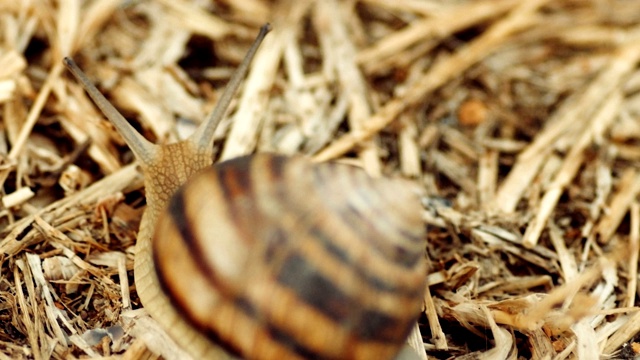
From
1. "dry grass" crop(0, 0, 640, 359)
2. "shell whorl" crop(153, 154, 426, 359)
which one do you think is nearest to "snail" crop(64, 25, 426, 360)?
"shell whorl" crop(153, 154, 426, 359)

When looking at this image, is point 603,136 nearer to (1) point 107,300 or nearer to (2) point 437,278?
(2) point 437,278

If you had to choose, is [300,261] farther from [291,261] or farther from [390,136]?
[390,136]

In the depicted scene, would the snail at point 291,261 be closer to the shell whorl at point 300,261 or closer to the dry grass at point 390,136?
the shell whorl at point 300,261

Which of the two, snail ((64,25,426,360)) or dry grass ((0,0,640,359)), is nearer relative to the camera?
snail ((64,25,426,360))

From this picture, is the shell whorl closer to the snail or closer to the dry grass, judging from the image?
the snail

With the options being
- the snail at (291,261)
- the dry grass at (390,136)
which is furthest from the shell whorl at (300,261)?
the dry grass at (390,136)
